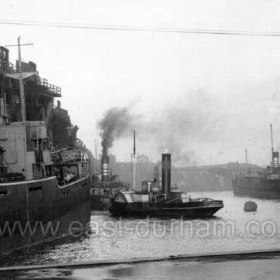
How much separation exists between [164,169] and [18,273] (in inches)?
1511

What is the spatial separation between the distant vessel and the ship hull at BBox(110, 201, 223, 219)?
5071cm

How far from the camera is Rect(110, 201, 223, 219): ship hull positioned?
45.7 m

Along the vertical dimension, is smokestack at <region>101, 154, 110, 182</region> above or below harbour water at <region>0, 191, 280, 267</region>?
above

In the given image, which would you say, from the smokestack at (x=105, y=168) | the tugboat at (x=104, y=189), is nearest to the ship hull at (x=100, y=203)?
the tugboat at (x=104, y=189)

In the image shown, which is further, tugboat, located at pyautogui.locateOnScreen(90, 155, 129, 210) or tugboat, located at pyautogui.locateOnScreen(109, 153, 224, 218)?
tugboat, located at pyautogui.locateOnScreen(90, 155, 129, 210)

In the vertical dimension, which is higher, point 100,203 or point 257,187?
point 100,203

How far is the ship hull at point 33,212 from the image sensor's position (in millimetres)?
20859

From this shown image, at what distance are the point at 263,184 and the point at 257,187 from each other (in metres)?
3.23

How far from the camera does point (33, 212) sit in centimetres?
2367

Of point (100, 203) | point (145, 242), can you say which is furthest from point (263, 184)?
point (145, 242)

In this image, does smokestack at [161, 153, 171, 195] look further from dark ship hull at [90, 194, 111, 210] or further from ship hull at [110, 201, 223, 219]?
dark ship hull at [90, 194, 111, 210]

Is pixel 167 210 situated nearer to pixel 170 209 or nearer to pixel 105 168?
pixel 170 209

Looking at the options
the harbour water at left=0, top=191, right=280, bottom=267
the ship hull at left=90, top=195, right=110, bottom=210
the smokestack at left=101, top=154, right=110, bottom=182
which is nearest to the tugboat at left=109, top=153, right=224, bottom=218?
the harbour water at left=0, top=191, right=280, bottom=267

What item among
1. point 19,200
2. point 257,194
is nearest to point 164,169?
point 19,200
